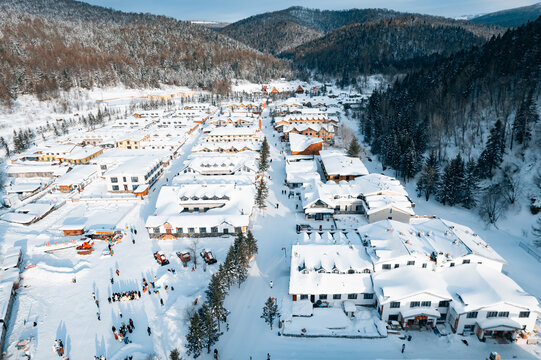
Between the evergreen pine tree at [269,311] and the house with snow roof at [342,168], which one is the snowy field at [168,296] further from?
the house with snow roof at [342,168]

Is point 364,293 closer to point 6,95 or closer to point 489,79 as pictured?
point 489,79

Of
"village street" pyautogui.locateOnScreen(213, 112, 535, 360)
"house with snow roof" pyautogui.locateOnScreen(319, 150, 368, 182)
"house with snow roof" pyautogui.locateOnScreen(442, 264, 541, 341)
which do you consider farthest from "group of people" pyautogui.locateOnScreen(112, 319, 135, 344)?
"house with snow roof" pyautogui.locateOnScreen(319, 150, 368, 182)

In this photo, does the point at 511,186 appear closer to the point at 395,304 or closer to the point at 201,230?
the point at 395,304

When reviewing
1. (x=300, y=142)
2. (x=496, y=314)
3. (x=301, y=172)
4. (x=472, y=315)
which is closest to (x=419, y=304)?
(x=472, y=315)

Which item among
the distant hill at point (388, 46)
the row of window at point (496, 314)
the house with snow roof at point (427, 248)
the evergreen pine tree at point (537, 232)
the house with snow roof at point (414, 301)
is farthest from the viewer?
the distant hill at point (388, 46)

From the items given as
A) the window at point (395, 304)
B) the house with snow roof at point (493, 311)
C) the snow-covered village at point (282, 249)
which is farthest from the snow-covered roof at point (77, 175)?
the house with snow roof at point (493, 311)
